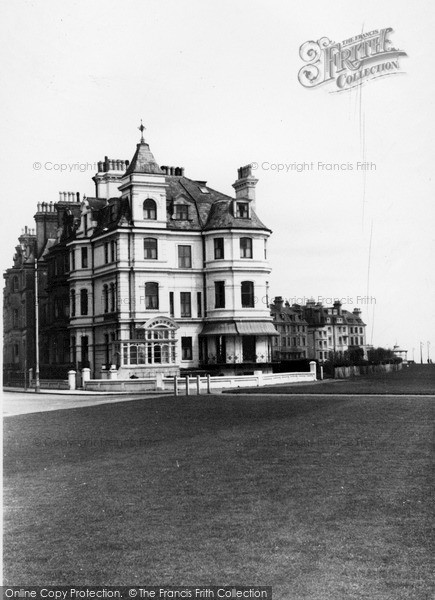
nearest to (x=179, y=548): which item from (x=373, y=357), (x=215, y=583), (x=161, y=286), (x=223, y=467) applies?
(x=215, y=583)

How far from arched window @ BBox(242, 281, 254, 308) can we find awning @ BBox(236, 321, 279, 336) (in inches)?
43.8

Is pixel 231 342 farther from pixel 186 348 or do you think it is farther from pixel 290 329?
pixel 290 329

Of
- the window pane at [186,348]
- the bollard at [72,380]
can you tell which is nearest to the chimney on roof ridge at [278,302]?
the window pane at [186,348]

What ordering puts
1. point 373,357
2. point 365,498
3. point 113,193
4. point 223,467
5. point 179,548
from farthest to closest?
point 373,357, point 113,193, point 223,467, point 365,498, point 179,548

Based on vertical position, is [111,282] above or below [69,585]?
above

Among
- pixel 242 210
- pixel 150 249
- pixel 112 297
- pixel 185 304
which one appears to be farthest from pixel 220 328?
pixel 242 210

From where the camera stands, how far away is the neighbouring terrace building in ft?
139

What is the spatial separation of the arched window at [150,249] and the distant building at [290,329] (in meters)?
67.8

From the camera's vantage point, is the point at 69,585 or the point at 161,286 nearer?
the point at 69,585

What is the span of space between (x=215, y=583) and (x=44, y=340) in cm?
4751

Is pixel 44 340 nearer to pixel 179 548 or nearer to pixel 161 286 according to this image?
pixel 161 286

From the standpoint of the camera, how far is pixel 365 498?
9703 millimetres

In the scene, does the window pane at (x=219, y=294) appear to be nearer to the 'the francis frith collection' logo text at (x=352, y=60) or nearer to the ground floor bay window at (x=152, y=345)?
the ground floor bay window at (x=152, y=345)

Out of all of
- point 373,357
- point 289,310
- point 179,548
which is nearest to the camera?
point 179,548
